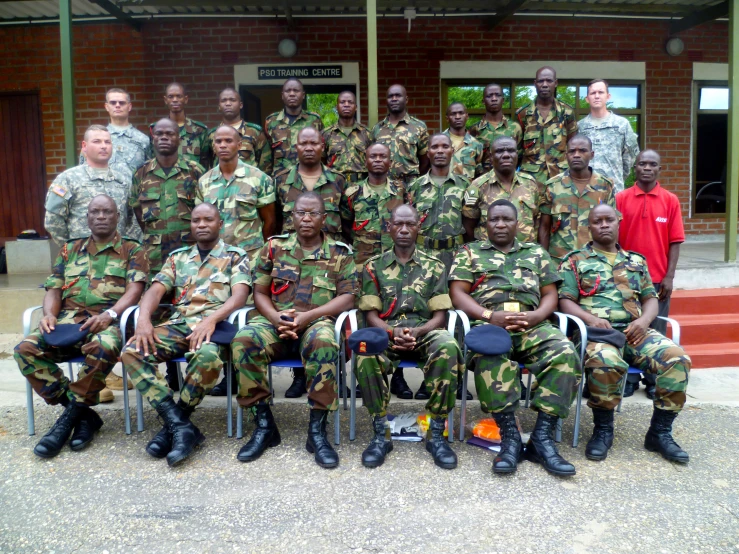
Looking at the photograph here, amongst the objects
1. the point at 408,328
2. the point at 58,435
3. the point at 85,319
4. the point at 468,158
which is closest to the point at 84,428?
the point at 58,435

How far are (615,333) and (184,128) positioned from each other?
366cm

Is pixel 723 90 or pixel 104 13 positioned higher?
pixel 104 13

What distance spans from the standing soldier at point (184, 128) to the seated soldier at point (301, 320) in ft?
5.16

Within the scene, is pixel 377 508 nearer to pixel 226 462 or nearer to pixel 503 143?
pixel 226 462

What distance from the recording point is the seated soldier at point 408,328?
3072 millimetres

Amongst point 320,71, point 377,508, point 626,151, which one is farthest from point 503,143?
point 320,71

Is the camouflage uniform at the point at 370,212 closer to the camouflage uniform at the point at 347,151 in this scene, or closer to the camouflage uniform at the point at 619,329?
the camouflage uniform at the point at 347,151

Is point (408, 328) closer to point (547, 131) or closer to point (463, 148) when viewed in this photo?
point (463, 148)

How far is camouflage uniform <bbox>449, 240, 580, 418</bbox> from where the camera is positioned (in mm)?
3059

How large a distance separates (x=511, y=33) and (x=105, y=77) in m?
5.13

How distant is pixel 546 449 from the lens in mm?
2975

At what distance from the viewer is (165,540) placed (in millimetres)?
2359

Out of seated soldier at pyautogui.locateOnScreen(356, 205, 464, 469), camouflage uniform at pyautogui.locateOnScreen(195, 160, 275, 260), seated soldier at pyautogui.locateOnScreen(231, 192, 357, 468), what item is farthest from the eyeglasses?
camouflage uniform at pyautogui.locateOnScreen(195, 160, 275, 260)

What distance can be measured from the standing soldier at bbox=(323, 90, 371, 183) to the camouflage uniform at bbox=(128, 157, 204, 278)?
1222 mm
